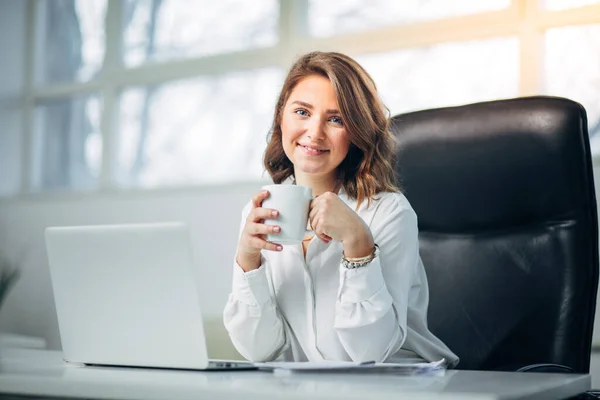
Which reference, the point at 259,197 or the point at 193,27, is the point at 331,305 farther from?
the point at 193,27

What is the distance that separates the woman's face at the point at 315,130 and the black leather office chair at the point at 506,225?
0.82 ft

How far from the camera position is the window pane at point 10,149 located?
382 centimetres

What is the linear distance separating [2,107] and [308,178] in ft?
9.11

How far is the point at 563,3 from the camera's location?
2361 mm

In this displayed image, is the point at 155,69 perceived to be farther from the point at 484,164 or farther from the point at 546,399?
the point at 546,399

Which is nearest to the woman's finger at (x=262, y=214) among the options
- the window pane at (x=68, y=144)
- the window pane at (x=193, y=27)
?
the window pane at (x=193, y=27)

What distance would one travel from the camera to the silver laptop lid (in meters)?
0.95

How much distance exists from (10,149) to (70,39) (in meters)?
0.62

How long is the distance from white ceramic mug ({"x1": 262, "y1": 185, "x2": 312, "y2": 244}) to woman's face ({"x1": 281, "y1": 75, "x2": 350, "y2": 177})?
0.34m

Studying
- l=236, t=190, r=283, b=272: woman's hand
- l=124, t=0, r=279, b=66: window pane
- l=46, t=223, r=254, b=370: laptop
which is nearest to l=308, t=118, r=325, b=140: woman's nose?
l=236, t=190, r=283, b=272: woman's hand

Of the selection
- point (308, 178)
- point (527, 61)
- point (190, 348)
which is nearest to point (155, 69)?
point (527, 61)

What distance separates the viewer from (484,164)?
162 centimetres

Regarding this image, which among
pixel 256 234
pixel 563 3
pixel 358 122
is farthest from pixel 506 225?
pixel 563 3

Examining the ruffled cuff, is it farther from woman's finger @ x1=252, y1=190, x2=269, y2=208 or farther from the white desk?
the white desk
